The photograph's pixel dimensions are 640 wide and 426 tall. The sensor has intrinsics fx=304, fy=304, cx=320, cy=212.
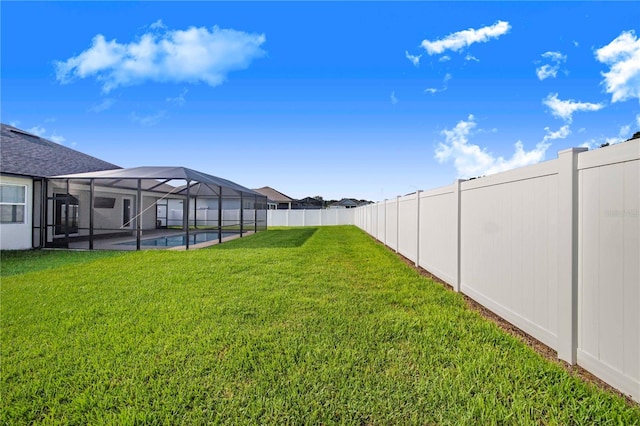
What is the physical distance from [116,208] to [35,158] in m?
4.03

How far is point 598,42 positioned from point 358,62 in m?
6.43

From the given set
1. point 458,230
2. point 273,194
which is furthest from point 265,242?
point 273,194

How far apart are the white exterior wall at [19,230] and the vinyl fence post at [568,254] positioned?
45.5ft

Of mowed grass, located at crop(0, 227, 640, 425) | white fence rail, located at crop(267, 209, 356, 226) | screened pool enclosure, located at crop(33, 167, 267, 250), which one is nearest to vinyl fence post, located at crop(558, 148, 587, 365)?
mowed grass, located at crop(0, 227, 640, 425)

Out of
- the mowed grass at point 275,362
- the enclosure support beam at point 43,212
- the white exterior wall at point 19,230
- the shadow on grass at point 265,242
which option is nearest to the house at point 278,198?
the shadow on grass at point 265,242

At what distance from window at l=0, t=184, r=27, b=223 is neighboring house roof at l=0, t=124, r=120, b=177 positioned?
1.87 ft

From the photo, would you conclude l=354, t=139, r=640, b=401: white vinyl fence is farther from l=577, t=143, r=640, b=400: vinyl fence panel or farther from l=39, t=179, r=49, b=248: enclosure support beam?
l=39, t=179, r=49, b=248: enclosure support beam

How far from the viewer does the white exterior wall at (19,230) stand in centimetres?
963

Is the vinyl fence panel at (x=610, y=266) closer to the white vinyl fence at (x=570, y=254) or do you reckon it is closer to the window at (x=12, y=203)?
the white vinyl fence at (x=570, y=254)

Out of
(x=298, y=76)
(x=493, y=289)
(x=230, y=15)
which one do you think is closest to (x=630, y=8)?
(x=493, y=289)

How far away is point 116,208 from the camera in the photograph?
1552cm

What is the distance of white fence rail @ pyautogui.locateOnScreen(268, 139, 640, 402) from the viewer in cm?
190

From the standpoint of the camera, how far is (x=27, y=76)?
34.8ft

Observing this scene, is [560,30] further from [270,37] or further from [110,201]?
[110,201]
